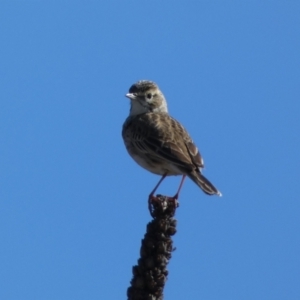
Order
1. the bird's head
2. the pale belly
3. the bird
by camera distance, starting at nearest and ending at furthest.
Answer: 1. the bird
2. the pale belly
3. the bird's head

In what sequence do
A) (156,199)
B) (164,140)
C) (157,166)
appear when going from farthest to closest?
(164,140)
(157,166)
(156,199)

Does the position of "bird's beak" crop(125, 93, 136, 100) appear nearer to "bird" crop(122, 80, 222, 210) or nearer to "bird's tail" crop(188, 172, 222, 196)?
"bird" crop(122, 80, 222, 210)

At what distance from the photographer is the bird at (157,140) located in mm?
10867

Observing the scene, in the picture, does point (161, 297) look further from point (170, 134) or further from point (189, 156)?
point (170, 134)

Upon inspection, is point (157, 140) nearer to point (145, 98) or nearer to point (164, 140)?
point (164, 140)

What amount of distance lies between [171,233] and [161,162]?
15.9 ft

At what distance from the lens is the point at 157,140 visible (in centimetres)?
1168

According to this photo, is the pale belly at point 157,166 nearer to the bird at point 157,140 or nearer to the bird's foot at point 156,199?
the bird at point 157,140

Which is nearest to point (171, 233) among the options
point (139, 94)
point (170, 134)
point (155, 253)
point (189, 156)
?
point (155, 253)

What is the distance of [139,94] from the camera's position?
1366 cm

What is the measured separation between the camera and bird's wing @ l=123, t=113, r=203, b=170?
11.0m

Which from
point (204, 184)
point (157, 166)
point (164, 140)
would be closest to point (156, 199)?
point (204, 184)

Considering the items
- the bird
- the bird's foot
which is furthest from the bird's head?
the bird's foot

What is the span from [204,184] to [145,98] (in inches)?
147
